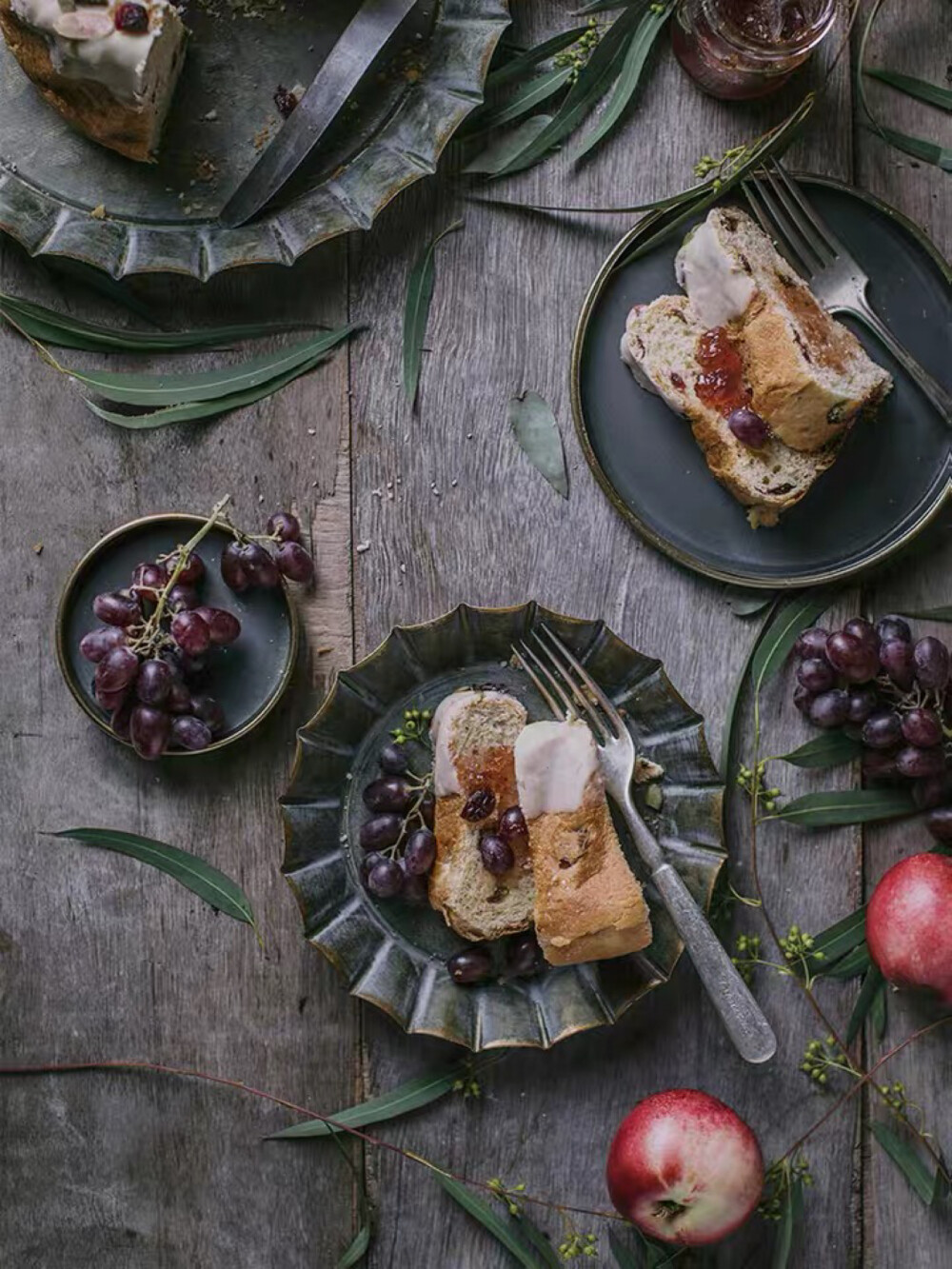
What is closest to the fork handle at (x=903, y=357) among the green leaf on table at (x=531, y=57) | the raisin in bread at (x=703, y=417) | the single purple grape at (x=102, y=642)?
the raisin in bread at (x=703, y=417)

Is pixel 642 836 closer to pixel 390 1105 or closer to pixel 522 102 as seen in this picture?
pixel 390 1105

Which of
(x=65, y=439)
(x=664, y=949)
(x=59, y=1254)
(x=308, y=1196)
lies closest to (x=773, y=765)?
(x=664, y=949)

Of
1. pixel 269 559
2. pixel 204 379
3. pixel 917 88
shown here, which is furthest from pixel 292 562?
pixel 917 88

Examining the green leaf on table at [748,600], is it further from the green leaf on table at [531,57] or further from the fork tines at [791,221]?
the green leaf on table at [531,57]

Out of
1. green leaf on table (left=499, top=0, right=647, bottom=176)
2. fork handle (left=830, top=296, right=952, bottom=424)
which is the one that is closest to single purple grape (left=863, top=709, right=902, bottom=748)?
fork handle (left=830, top=296, right=952, bottom=424)

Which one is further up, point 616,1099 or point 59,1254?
point 616,1099

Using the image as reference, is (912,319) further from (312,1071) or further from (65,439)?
(312,1071)
